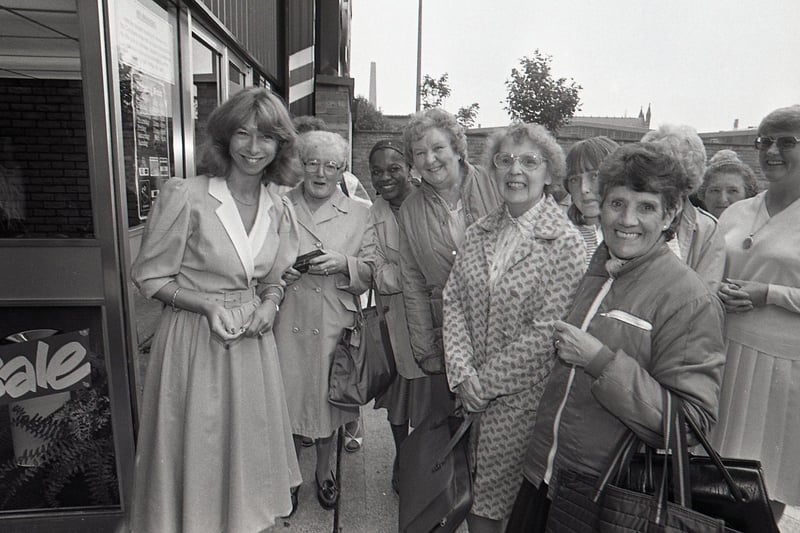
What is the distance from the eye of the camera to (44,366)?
7.45 ft

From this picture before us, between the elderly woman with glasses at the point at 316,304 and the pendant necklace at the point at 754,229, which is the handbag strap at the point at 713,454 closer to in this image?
the pendant necklace at the point at 754,229

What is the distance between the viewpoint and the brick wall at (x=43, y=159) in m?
2.21

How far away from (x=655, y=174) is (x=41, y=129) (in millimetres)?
2328

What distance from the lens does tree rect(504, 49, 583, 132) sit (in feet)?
56.6

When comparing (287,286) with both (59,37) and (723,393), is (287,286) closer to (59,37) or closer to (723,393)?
(59,37)

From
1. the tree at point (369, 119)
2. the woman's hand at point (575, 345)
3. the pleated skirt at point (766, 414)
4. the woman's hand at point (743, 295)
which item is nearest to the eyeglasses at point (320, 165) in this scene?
the woman's hand at point (575, 345)

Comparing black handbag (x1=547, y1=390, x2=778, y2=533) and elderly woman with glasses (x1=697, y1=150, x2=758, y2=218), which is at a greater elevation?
elderly woman with glasses (x1=697, y1=150, x2=758, y2=218)

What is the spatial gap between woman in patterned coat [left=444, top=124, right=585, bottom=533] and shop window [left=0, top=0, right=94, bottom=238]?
164 centimetres

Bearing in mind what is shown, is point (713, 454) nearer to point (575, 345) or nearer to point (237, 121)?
point (575, 345)

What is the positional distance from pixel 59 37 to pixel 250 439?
181 cm

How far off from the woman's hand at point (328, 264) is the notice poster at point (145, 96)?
104 cm

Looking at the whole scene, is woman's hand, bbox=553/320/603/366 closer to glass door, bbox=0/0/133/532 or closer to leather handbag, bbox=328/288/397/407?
leather handbag, bbox=328/288/397/407

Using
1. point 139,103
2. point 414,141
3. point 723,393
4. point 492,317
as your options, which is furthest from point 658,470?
point 139,103

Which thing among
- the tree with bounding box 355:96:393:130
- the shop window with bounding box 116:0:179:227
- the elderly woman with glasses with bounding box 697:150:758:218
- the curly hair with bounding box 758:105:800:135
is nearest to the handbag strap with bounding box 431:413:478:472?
the curly hair with bounding box 758:105:800:135
